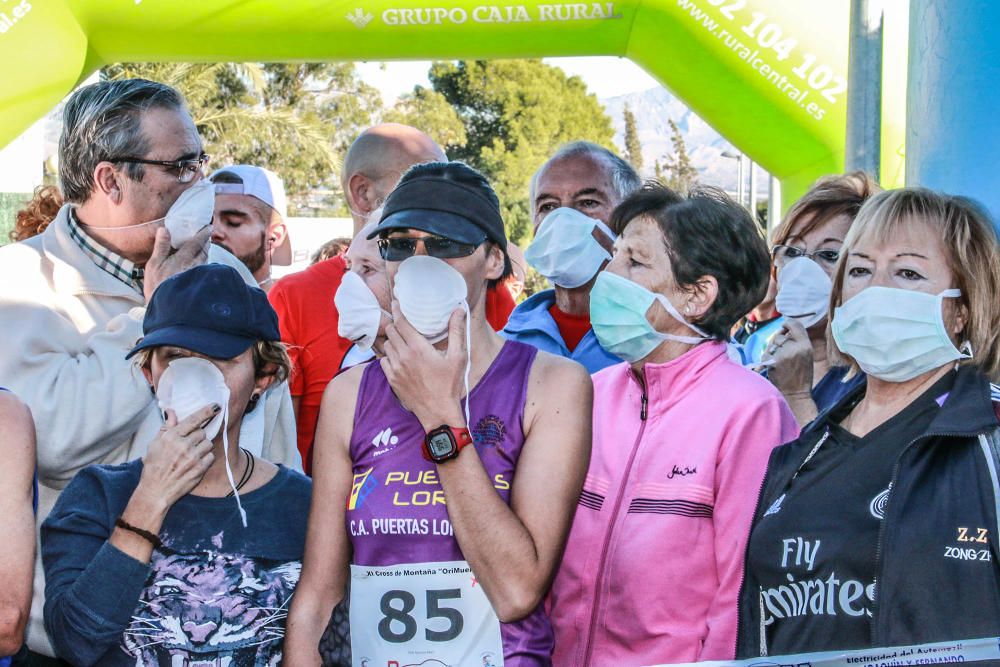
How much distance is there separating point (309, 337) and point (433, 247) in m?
1.71

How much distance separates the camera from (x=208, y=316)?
254 cm

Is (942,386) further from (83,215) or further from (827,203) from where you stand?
(83,215)

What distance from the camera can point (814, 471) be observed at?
7.69 feet

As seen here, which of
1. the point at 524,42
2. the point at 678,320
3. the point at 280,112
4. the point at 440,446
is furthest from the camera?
the point at 280,112

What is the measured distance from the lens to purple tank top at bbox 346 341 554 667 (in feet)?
7.41

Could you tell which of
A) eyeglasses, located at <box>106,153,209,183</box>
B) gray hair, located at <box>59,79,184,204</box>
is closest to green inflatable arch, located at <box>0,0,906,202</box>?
gray hair, located at <box>59,79,184,204</box>

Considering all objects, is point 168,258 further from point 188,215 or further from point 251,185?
point 251,185

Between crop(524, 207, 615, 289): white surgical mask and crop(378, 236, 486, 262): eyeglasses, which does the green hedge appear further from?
crop(378, 236, 486, 262): eyeglasses

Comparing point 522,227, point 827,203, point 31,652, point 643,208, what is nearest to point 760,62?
point 827,203

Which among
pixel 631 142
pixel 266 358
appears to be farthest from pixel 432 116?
pixel 266 358

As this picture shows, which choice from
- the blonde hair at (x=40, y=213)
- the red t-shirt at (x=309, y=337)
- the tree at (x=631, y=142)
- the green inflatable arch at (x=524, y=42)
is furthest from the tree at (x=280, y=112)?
the tree at (x=631, y=142)

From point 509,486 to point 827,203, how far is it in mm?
1753

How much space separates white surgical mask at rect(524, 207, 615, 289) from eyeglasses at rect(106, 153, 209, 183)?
1170 millimetres

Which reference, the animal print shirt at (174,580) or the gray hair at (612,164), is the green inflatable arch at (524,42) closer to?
the gray hair at (612,164)
